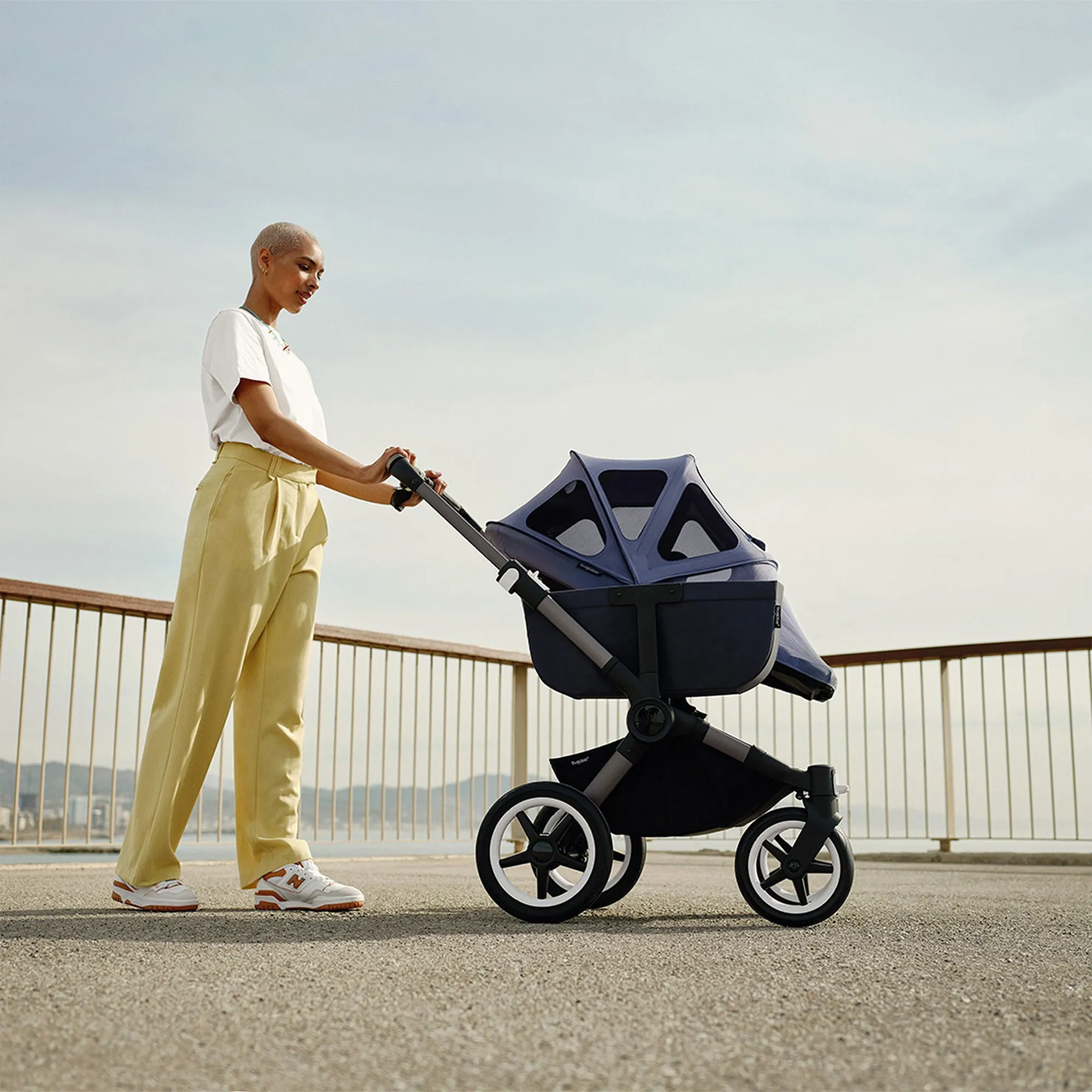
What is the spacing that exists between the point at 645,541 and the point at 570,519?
249 mm

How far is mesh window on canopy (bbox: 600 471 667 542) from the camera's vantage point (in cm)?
283

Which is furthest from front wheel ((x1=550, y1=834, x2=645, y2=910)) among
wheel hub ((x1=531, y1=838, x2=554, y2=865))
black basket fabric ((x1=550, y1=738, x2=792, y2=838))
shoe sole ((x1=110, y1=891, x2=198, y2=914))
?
shoe sole ((x1=110, y1=891, x2=198, y2=914))

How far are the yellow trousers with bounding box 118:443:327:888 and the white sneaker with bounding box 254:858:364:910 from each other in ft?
0.09

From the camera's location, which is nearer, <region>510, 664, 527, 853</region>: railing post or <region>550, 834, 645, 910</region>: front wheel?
<region>550, 834, 645, 910</region>: front wheel

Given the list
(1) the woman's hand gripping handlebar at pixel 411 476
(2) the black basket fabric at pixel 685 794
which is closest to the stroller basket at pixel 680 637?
(2) the black basket fabric at pixel 685 794

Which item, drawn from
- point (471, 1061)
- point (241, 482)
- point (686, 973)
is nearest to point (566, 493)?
point (241, 482)

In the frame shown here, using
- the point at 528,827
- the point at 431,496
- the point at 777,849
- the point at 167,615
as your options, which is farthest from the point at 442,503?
the point at 167,615

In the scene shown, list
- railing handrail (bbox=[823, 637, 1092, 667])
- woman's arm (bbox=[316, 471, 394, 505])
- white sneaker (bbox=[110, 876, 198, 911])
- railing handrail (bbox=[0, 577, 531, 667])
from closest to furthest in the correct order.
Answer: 1. white sneaker (bbox=[110, 876, 198, 911])
2. woman's arm (bbox=[316, 471, 394, 505])
3. railing handrail (bbox=[0, 577, 531, 667])
4. railing handrail (bbox=[823, 637, 1092, 667])

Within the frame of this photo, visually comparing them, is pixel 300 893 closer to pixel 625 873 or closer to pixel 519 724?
pixel 625 873

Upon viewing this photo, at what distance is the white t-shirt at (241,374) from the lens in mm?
2770

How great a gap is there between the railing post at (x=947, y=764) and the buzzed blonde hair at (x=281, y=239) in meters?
4.30

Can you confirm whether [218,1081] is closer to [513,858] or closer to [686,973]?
[686,973]

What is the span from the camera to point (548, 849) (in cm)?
251

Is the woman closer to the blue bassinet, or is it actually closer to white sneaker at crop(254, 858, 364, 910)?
white sneaker at crop(254, 858, 364, 910)
